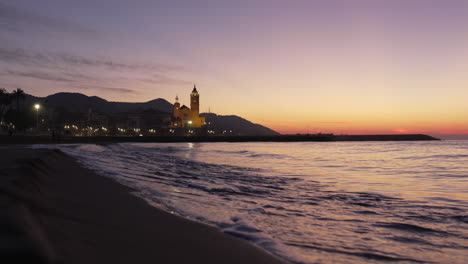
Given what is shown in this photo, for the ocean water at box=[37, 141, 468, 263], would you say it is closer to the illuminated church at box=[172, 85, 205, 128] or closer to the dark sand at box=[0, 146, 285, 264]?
the dark sand at box=[0, 146, 285, 264]

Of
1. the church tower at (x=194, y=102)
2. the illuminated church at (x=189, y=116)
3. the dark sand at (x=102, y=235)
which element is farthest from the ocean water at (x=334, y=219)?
the church tower at (x=194, y=102)

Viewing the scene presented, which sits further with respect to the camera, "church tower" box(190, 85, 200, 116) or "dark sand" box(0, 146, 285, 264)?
"church tower" box(190, 85, 200, 116)

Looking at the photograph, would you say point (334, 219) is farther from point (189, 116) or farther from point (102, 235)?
point (189, 116)

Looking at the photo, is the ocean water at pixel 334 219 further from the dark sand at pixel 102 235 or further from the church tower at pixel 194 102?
the church tower at pixel 194 102

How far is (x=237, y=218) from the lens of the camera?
6.05 meters

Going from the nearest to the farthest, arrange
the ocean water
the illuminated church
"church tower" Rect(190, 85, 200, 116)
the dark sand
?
the dark sand → the ocean water → the illuminated church → "church tower" Rect(190, 85, 200, 116)

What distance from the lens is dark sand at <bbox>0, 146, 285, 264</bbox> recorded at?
2.39m

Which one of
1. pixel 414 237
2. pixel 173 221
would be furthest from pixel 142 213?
pixel 414 237

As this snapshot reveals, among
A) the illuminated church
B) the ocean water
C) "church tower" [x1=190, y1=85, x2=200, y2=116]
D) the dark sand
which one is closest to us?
the dark sand

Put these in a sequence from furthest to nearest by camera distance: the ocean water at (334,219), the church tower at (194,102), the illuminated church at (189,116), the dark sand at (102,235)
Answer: the church tower at (194,102), the illuminated church at (189,116), the ocean water at (334,219), the dark sand at (102,235)

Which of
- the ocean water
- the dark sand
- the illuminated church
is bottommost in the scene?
the ocean water

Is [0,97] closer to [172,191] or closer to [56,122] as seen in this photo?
[56,122]

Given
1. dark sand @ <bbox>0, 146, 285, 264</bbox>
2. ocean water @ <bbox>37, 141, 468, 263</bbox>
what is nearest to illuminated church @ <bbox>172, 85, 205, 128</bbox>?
ocean water @ <bbox>37, 141, 468, 263</bbox>

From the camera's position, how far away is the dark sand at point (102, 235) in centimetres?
239
